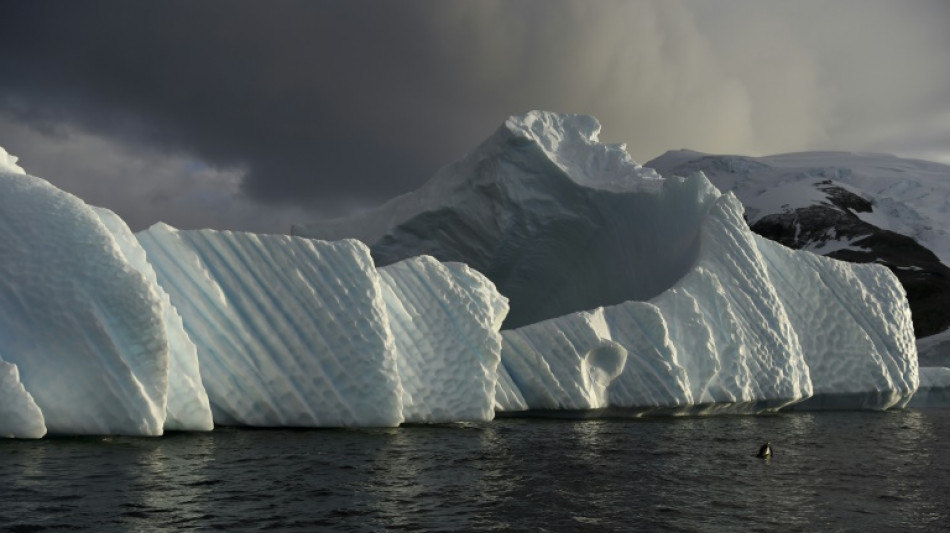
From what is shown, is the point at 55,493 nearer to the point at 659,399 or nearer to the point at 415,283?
the point at 415,283

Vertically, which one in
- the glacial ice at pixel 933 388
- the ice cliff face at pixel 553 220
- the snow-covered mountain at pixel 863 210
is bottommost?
the glacial ice at pixel 933 388

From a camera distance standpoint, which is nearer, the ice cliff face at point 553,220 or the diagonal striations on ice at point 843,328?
the diagonal striations on ice at point 843,328

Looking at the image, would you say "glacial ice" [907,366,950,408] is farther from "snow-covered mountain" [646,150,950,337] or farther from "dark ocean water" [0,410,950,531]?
"snow-covered mountain" [646,150,950,337]

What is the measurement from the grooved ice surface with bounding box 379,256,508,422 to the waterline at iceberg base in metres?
0.03

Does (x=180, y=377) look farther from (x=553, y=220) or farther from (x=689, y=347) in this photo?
(x=553, y=220)

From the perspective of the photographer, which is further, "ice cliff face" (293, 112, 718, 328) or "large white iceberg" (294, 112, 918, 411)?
"ice cliff face" (293, 112, 718, 328)

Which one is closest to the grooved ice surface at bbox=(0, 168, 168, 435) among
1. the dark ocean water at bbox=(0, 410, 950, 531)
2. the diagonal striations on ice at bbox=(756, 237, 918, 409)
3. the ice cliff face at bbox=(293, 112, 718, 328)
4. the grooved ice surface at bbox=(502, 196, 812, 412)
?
the dark ocean water at bbox=(0, 410, 950, 531)

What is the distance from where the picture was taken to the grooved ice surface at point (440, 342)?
14531mm

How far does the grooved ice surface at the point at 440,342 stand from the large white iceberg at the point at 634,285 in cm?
184

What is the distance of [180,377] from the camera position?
38.3ft

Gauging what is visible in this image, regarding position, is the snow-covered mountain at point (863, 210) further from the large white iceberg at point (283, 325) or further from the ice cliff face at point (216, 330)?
the large white iceberg at point (283, 325)

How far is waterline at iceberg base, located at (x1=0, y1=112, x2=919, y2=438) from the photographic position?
10.8 meters

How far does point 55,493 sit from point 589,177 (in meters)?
17.4

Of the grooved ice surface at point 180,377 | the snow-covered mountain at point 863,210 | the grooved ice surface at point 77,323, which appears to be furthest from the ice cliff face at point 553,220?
the snow-covered mountain at point 863,210
